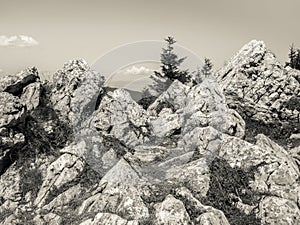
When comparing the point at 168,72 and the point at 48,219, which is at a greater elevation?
the point at 168,72

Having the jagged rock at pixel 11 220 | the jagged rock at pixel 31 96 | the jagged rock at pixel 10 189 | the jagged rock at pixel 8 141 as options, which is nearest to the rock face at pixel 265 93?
the jagged rock at pixel 31 96

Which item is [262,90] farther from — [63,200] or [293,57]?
[63,200]

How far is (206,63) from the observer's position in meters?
53.9

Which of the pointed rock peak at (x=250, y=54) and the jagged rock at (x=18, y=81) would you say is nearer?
the jagged rock at (x=18, y=81)

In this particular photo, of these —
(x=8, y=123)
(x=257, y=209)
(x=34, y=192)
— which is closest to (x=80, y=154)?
(x=34, y=192)

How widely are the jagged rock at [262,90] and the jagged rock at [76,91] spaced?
14642 millimetres

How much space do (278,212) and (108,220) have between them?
40.0ft

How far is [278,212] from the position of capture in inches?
1051

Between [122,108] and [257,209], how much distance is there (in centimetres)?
1618

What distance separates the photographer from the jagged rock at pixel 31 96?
36.8 meters

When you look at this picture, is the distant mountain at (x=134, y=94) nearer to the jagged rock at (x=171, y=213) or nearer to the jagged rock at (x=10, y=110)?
the jagged rock at (x=10, y=110)

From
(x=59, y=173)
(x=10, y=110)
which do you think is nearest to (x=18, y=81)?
(x=10, y=110)

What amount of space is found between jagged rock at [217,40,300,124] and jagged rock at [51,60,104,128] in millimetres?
14642

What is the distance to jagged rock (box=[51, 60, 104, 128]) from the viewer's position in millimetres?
38031
